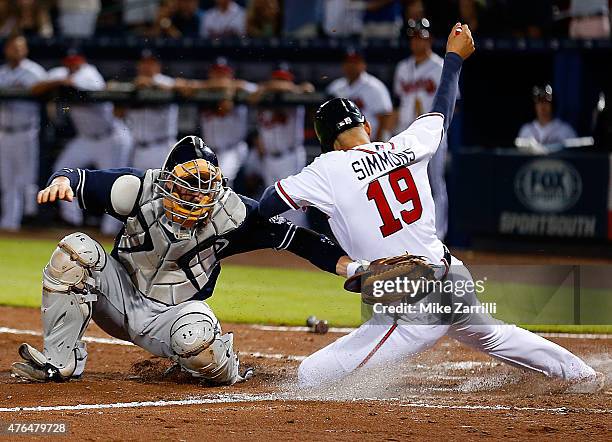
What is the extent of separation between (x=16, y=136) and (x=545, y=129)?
21.5ft

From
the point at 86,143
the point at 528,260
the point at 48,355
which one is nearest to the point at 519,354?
the point at 48,355

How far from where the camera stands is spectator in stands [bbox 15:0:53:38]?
1570cm

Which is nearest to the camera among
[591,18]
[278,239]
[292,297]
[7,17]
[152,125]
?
[278,239]

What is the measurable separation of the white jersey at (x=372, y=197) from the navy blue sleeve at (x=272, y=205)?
2cm

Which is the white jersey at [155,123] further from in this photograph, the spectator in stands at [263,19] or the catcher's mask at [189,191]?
the catcher's mask at [189,191]

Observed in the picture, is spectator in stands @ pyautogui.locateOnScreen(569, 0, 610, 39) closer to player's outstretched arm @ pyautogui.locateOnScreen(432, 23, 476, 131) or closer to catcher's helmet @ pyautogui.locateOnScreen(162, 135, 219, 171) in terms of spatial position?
player's outstretched arm @ pyautogui.locateOnScreen(432, 23, 476, 131)

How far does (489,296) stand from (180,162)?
5.08 feet

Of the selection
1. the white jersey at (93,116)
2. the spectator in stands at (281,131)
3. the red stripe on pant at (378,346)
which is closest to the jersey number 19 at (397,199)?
the red stripe on pant at (378,346)

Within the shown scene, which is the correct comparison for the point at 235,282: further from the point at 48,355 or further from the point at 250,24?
the point at 250,24

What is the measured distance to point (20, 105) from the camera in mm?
13961

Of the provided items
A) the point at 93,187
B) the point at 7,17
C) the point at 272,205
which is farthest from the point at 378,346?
the point at 7,17

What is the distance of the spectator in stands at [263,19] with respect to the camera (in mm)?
13844

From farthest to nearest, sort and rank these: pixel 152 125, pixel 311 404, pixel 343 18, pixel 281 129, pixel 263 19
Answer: pixel 263 19
pixel 343 18
pixel 152 125
pixel 281 129
pixel 311 404

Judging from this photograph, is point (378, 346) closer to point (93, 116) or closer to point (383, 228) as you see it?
point (383, 228)
